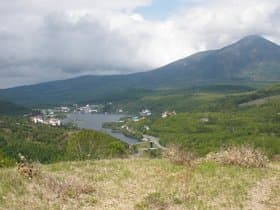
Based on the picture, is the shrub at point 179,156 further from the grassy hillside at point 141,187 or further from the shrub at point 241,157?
the shrub at point 241,157

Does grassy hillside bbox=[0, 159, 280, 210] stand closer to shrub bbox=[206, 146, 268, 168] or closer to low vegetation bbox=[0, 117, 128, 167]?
shrub bbox=[206, 146, 268, 168]

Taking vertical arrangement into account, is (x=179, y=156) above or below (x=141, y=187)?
above

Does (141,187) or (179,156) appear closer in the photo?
(141,187)

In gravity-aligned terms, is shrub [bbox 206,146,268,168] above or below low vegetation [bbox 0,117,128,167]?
above

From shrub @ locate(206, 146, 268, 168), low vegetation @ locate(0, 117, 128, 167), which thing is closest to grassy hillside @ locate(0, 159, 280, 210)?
shrub @ locate(206, 146, 268, 168)

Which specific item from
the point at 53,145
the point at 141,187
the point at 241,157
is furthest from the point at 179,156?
the point at 53,145

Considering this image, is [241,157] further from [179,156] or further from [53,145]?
[53,145]
